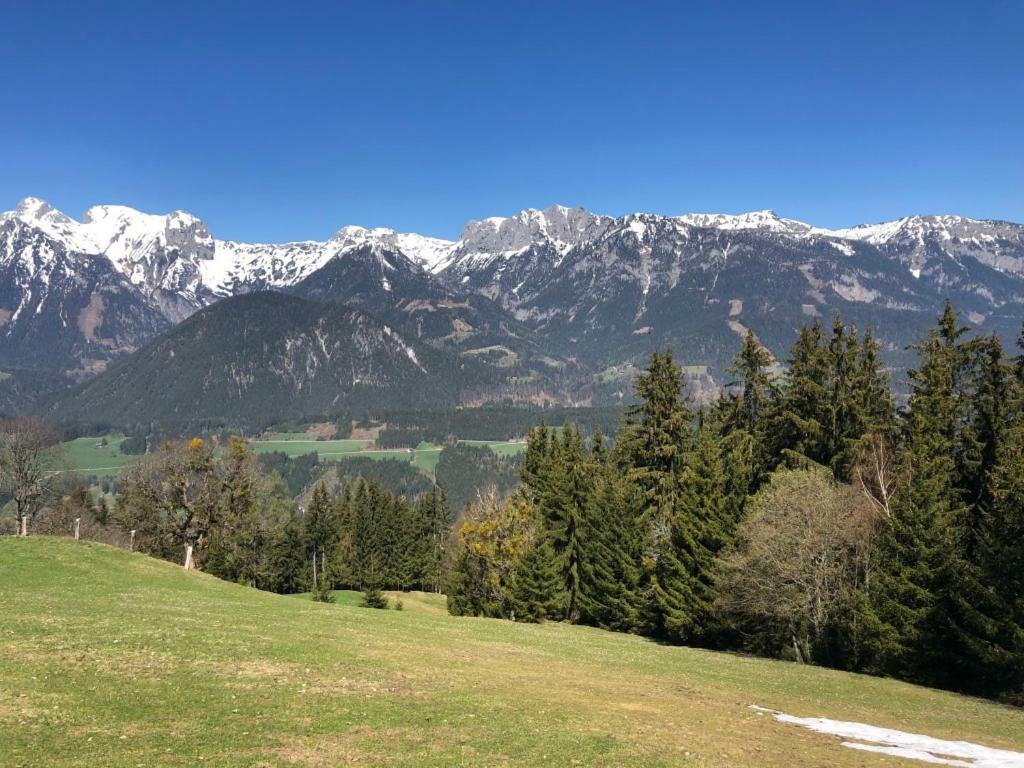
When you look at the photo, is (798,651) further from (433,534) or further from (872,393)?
(433,534)

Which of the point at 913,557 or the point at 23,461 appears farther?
the point at 23,461

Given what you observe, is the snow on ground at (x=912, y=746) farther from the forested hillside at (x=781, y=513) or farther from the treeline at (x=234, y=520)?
the treeline at (x=234, y=520)

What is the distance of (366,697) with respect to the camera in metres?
21.0

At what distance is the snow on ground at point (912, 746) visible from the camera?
19.4 m

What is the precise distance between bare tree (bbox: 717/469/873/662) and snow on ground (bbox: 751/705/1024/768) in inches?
714

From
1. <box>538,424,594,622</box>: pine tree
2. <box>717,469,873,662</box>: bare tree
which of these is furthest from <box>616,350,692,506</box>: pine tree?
<box>717,469,873,662</box>: bare tree

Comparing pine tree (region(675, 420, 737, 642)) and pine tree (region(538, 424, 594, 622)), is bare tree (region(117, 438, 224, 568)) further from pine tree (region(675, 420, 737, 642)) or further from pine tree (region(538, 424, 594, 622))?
pine tree (region(675, 420, 737, 642))

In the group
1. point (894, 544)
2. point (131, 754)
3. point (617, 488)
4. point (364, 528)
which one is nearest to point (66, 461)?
point (364, 528)

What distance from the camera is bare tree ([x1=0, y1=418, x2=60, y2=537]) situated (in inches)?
2660

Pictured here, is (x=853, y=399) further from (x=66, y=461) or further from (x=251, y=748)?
(x=66, y=461)

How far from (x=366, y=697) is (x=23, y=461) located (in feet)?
210

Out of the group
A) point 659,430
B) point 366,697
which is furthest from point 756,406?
point 366,697

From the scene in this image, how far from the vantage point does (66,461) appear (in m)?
80.5

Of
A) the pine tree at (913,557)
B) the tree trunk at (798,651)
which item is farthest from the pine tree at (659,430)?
the pine tree at (913,557)
